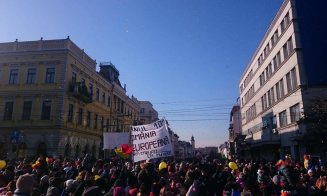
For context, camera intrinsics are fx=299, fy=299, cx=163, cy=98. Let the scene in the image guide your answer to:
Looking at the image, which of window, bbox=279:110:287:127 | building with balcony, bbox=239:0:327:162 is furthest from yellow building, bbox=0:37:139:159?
window, bbox=279:110:287:127

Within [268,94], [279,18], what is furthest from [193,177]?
[268,94]

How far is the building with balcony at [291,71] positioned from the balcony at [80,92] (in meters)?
24.0

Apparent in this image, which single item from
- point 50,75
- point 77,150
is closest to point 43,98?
point 50,75

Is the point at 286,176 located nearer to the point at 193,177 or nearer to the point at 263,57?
the point at 193,177

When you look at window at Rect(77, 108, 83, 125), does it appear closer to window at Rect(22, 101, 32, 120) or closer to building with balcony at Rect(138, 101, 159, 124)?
window at Rect(22, 101, 32, 120)

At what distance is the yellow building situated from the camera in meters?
33.5

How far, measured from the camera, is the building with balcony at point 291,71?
28.5 meters

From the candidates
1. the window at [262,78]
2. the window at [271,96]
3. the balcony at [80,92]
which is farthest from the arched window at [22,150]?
the window at [262,78]

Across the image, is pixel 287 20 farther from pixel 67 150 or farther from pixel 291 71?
pixel 67 150

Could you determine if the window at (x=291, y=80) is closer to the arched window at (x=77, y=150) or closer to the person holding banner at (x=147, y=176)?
the person holding banner at (x=147, y=176)

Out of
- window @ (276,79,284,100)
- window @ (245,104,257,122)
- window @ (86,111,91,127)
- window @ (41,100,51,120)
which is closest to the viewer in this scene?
window @ (41,100,51,120)

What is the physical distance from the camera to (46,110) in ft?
114

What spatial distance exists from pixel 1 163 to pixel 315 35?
95.0 feet

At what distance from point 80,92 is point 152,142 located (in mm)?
25411
